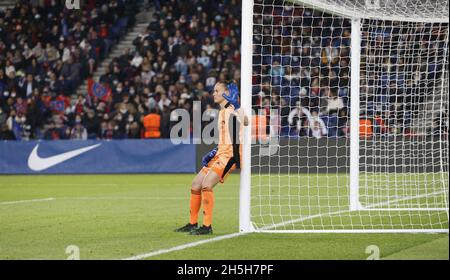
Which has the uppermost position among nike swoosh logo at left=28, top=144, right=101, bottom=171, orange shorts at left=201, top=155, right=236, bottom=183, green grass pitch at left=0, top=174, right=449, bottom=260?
orange shorts at left=201, top=155, right=236, bottom=183

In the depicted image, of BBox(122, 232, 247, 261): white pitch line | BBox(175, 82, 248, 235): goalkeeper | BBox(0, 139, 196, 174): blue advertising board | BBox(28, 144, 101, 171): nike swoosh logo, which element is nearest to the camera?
BBox(122, 232, 247, 261): white pitch line

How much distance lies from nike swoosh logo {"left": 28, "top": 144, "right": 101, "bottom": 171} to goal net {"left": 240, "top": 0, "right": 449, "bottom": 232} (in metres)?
5.39

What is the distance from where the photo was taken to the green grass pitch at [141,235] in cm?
899

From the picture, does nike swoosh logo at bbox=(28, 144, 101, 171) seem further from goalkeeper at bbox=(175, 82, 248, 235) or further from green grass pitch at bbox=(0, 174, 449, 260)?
goalkeeper at bbox=(175, 82, 248, 235)

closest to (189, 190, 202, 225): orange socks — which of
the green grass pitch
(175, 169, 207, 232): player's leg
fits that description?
(175, 169, 207, 232): player's leg

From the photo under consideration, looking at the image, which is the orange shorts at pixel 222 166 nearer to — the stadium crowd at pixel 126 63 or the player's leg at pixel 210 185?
the player's leg at pixel 210 185

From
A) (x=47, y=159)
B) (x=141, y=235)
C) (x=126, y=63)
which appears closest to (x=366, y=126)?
(x=141, y=235)

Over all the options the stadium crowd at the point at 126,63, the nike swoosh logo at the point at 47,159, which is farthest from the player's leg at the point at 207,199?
the nike swoosh logo at the point at 47,159

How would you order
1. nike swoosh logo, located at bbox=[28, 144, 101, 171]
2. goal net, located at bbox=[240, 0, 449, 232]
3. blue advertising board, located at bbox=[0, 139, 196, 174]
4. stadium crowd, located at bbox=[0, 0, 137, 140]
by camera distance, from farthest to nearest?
stadium crowd, located at bbox=[0, 0, 137, 140] < nike swoosh logo, located at bbox=[28, 144, 101, 171] < blue advertising board, located at bbox=[0, 139, 196, 174] < goal net, located at bbox=[240, 0, 449, 232]

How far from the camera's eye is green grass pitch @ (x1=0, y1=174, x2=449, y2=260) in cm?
899

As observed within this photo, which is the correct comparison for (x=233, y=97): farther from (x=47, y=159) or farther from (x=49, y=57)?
(x=49, y=57)

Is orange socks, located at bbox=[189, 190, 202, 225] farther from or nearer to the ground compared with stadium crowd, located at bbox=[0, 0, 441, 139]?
nearer to the ground
